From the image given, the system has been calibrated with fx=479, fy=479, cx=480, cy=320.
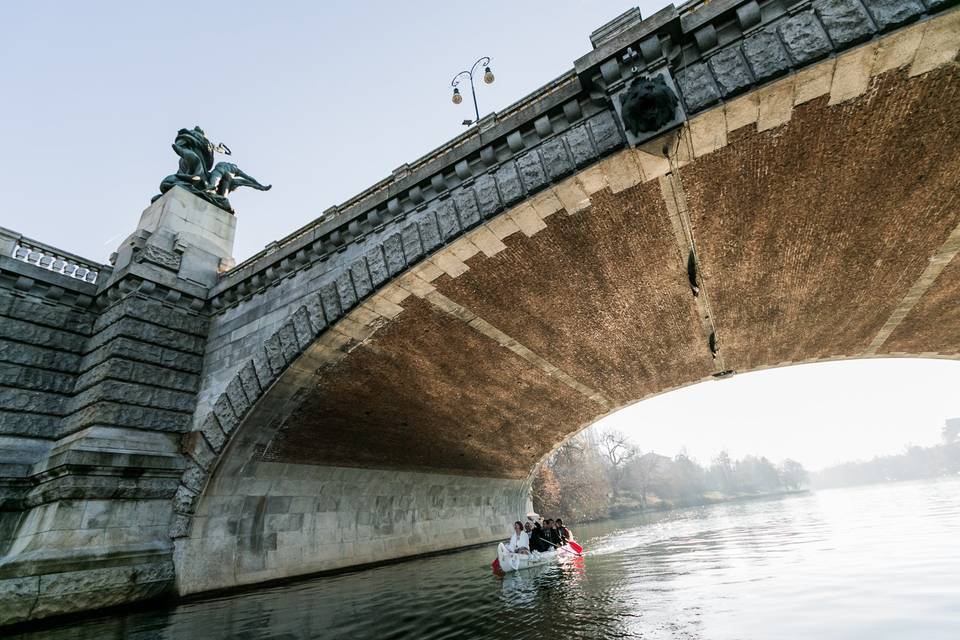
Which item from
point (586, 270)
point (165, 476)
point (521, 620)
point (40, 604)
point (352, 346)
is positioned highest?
point (586, 270)

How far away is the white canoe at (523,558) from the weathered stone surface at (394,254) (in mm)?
6960

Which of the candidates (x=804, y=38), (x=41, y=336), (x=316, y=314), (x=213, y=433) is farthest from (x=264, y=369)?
(x=804, y=38)

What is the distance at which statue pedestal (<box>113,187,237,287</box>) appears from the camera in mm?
12406

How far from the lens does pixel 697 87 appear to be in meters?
7.10

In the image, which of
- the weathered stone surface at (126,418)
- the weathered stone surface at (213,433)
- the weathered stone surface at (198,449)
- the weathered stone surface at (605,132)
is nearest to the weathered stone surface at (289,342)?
the weathered stone surface at (213,433)

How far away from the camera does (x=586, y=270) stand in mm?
10344

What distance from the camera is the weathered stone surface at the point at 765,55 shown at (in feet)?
21.6

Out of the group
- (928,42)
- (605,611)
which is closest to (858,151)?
(928,42)

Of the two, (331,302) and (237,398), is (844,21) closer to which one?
(331,302)

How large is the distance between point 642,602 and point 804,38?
8.07 meters

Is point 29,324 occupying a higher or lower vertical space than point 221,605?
higher

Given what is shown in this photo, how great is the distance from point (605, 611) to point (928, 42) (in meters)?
8.54

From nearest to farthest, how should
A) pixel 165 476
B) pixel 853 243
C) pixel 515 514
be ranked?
pixel 853 243, pixel 165 476, pixel 515 514

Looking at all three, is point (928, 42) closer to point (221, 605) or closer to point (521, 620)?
point (521, 620)
